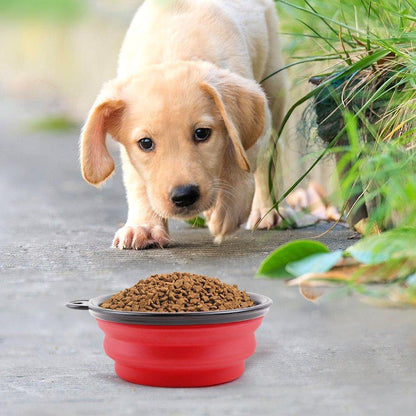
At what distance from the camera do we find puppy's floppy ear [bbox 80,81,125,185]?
2.30m

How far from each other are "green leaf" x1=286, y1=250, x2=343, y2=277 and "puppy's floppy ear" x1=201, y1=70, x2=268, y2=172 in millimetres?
627

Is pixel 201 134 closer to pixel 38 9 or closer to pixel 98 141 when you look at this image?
pixel 98 141

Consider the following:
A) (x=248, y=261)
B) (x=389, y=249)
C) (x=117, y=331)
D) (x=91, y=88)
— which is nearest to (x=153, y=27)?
(x=248, y=261)

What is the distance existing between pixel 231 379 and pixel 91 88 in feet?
21.1

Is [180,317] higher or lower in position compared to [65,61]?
lower

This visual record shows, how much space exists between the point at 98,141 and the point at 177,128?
0.34m

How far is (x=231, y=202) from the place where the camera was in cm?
243

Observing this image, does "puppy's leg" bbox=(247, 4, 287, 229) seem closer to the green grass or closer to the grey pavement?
the grey pavement

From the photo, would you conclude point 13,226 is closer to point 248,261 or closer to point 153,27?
point 153,27

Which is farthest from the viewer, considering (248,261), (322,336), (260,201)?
(260,201)

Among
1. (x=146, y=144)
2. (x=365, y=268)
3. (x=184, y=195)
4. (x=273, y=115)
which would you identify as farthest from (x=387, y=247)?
(x=273, y=115)

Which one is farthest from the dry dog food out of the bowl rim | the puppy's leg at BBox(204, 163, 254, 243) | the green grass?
the green grass

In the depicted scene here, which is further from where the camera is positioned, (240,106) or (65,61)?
(240,106)

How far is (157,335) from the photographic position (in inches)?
73.7
